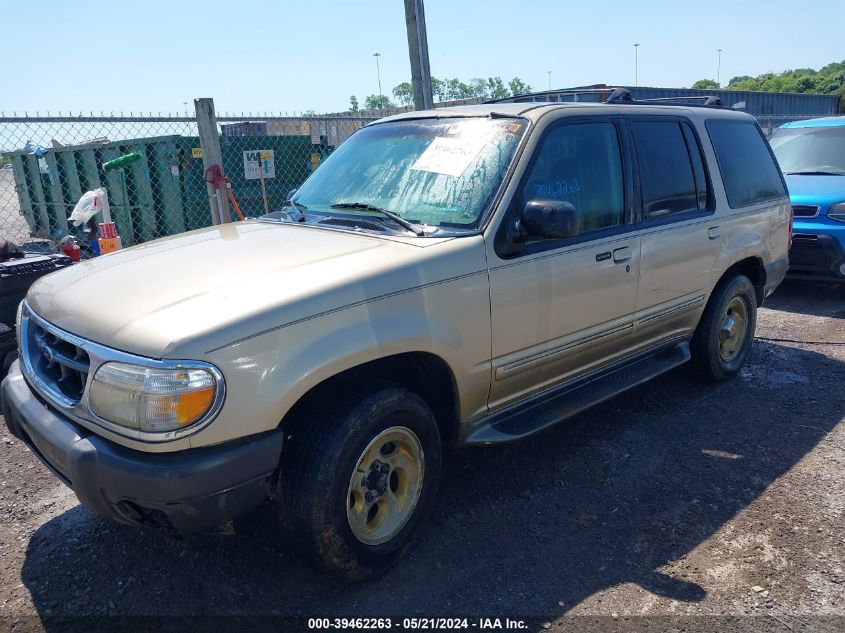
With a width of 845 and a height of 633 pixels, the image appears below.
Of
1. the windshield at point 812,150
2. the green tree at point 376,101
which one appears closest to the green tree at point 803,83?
the green tree at point 376,101

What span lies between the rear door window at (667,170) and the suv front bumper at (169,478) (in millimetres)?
2857

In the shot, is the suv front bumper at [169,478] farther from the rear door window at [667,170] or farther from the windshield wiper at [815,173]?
the windshield wiper at [815,173]

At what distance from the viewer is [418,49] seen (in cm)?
736

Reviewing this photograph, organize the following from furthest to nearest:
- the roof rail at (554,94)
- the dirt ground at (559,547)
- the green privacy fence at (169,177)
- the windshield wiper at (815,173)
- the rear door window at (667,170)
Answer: the green privacy fence at (169,177) → the windshield wiper at (815,173) → the roof rail at (554,94) → the rear door window at (667,170) → the dirt ground at (559,547)

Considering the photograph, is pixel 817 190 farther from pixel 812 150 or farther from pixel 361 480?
pixel 361 480

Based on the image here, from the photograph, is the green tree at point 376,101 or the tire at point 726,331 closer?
the tire at point 726,331

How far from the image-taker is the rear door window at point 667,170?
13.7ft

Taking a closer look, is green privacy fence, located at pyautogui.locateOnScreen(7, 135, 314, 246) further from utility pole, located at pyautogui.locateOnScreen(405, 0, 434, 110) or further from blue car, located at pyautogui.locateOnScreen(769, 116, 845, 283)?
blue car, located at pyautogui.locateOnScreen(769, 116, 845, 283)

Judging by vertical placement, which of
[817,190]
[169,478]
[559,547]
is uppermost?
[817,190]

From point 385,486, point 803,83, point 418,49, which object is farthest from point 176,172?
point 803,83

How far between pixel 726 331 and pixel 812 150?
4.92 m

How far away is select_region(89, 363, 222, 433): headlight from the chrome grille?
28 cm

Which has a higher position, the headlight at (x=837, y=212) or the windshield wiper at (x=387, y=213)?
the windshield wiper at (x=387, y=213)

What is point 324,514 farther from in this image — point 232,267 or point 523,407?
point 523,407
